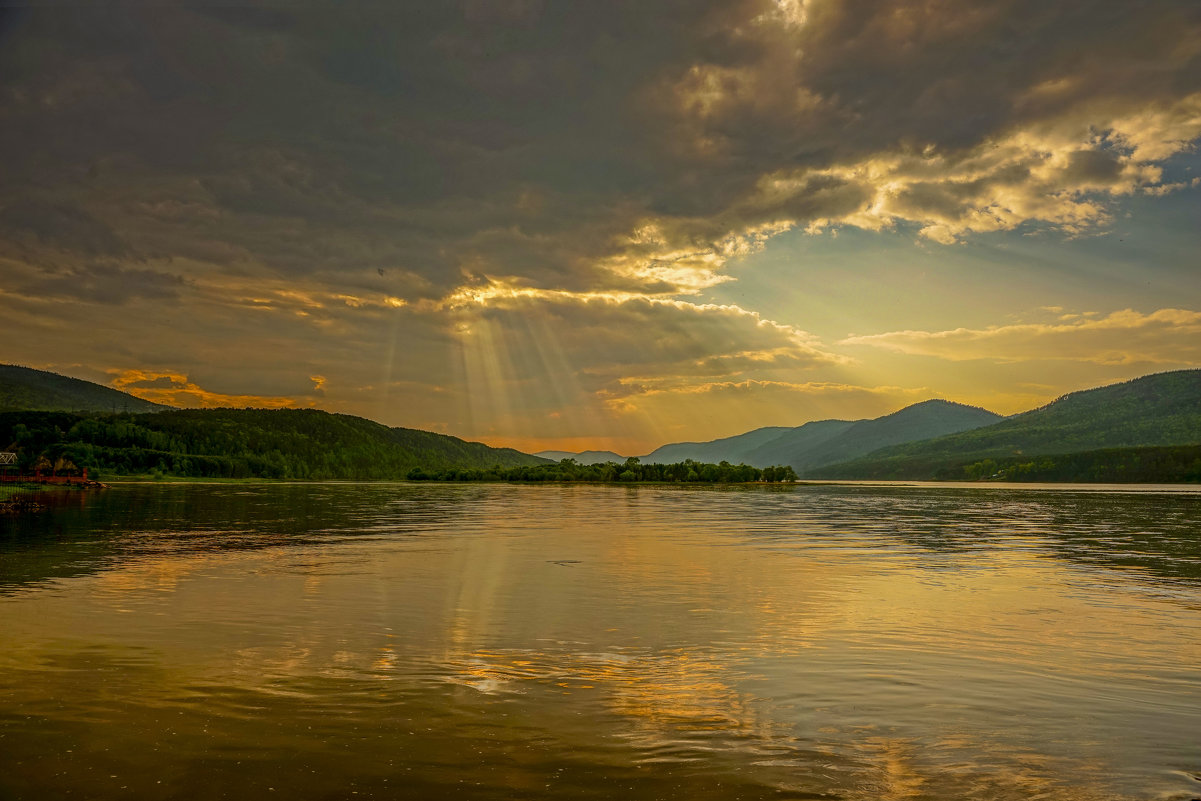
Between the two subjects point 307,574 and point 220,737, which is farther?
point 307,574

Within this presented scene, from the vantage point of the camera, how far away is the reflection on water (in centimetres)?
1230

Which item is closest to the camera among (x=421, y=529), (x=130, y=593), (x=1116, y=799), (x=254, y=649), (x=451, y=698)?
(x=1116, y=799)

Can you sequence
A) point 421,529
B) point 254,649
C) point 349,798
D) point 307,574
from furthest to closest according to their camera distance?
point 421,529 → point 307,574 → point 254,649 → point 349,798

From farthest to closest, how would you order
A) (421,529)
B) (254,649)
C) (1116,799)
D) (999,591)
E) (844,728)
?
1. (421,529)
2. (999,591)
3. (254,649)
4. (844,728)
5. (1116,799)

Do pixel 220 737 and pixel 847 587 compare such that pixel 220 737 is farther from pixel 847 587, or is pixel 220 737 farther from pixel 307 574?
pixel 847 587

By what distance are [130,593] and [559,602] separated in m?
18.5

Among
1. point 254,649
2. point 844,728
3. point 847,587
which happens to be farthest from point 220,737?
point 847,587

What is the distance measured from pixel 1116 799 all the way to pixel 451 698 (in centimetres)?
1279

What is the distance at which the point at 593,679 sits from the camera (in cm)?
1873

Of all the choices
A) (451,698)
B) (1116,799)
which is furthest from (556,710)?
(1116,799)

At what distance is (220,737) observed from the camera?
45.2 ft

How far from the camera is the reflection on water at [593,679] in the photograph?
40.4 ft

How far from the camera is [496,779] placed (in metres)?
11.9

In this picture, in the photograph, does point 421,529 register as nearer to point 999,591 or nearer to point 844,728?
point 999,591
